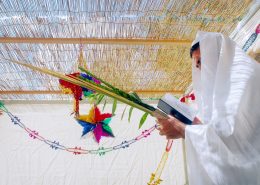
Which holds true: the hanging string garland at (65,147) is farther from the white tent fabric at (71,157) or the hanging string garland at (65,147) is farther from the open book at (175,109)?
the open book at (175,109)

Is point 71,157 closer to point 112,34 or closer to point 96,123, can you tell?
point 96,123

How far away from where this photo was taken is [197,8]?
2.23 meters

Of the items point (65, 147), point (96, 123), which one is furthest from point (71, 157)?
point (96, 123)

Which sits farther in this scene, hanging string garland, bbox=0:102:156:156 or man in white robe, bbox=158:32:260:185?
hanging string garland, bbox=0:102:156:156

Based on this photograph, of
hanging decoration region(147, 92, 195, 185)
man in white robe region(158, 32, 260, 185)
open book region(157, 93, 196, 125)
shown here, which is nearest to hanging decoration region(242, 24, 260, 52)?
man in white robe region(158, 32, 260, 185)

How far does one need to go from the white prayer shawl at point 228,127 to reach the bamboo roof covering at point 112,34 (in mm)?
1045

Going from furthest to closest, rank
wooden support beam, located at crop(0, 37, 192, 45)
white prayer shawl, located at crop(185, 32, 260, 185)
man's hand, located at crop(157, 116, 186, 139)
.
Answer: wooden support beam, located at crop(0, 37, 192, 45) < man's hand, located at crop(157, 116, 186, 139) < white prayer shawl, located at crop(185, 32, 260, 185)

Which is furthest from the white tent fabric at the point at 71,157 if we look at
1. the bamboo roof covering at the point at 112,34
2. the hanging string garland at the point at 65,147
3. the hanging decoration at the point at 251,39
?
the hanging decoration at the point at 251,39

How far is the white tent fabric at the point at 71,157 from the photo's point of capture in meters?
3.58

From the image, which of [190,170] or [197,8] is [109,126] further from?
[190,170]

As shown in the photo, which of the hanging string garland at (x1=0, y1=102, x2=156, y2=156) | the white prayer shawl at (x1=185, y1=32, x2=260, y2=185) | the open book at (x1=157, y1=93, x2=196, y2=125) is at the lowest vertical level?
the white prayer shawl at (x1=185, y1=32, x2=260, y2=185)

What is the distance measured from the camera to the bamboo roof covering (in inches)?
86.9

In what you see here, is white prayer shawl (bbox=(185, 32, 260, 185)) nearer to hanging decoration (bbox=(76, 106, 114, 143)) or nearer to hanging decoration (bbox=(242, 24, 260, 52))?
hanging decoration (bbox=(242, 24, 260, 52))

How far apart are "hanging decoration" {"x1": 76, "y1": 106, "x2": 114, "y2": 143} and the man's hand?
7.19 feet
